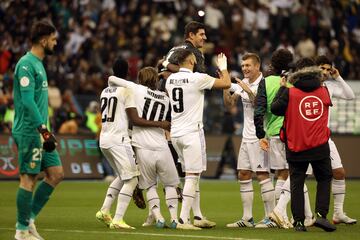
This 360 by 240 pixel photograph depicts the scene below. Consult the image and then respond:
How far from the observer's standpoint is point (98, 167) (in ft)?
94.9

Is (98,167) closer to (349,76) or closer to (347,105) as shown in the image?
(347,105)

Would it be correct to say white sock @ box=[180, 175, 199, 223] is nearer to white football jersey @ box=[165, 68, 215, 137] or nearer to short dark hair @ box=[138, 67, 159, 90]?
white football jersey @ box=[165, 68, 215, 137]

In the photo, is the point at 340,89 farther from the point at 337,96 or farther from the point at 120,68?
the point at 120,68

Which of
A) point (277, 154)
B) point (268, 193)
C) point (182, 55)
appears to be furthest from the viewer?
point (268, 193)

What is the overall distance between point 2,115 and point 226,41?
8815mm


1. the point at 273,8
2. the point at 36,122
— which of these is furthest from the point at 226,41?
the point at 36,122

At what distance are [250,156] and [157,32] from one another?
1885 centimetres

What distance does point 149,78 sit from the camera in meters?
15.8

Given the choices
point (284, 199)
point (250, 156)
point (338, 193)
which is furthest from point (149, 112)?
point (338, 193)

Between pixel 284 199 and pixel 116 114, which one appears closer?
pixel 284 199

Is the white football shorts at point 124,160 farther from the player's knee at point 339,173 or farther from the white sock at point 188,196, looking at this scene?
the player's knee at point 339,173

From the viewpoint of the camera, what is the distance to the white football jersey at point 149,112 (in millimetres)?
15703

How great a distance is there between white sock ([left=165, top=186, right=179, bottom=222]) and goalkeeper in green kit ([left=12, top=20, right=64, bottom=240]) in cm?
259

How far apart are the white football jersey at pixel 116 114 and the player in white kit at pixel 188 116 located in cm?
63
